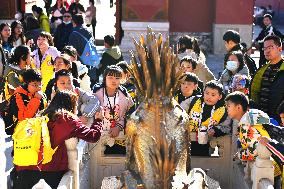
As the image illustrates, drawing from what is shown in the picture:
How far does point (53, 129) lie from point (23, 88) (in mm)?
1331

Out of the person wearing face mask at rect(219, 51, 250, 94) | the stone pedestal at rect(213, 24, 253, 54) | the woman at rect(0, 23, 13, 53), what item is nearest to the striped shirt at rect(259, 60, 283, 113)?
the person wearing face mask at rect(219, 51, 250, 94)

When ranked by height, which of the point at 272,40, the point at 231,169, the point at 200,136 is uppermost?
the point at 272,40

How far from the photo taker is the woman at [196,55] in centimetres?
778

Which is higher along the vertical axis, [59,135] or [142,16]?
[142,16]

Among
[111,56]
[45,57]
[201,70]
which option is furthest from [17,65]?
[201,70]

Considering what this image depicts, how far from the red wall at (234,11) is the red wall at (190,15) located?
1.08 feet

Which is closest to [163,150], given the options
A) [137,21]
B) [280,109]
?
[280,109]

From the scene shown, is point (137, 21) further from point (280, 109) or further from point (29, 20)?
point (280, 109)

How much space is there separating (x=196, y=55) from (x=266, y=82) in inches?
74.0

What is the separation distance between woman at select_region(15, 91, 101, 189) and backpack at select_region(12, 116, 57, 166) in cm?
6

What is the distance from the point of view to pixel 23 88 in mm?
5977

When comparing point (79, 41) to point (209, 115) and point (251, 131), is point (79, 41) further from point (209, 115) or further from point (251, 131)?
point (251, 131)

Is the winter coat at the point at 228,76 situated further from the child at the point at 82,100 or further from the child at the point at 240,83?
the child at the point at 82,100

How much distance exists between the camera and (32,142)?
470cm
